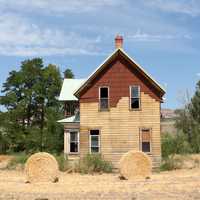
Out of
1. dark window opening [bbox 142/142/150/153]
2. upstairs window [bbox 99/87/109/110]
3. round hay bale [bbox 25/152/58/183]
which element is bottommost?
round hay bale [bbox 25/152/58/183]

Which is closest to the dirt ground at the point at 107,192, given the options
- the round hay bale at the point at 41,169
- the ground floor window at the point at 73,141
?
the round hay bale at the point at 41,169

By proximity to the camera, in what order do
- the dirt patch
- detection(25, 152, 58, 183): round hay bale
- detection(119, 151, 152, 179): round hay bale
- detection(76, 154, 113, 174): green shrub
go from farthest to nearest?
the dirt patch < detection(76, 154, 113, 174): green shrub < detection(119, 151, 152, 179): round hay bale < detection(25, 152, 58, 183): round hay bale

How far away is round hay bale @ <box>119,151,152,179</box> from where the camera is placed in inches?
1045

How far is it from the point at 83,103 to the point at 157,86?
5321mm

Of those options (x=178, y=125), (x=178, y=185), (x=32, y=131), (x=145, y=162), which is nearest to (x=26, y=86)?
(x=32, y=131)

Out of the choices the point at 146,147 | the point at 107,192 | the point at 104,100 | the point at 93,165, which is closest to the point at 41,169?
the point at 107,192

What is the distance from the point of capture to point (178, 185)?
69.8 ft

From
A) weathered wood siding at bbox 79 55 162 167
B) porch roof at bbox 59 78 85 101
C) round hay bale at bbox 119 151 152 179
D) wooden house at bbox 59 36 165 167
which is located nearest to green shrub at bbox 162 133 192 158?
wooden house at bbox 59 36 165 167

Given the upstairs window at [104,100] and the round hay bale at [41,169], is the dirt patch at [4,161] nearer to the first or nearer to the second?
the upstairs window at [104,100]

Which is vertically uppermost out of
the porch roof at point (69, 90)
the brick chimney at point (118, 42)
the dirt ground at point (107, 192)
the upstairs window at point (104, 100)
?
the brick chimney at point (118, 42)

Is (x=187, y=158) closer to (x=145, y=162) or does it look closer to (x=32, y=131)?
(x=145, y=162)

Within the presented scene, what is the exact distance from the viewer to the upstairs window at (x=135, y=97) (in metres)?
35.4

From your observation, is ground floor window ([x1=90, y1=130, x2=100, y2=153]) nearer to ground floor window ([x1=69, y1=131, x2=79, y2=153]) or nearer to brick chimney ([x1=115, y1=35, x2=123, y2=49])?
ground floor window ([x1=69, y1=131, x2=79, y2=153])

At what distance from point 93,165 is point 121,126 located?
12.5 ft
